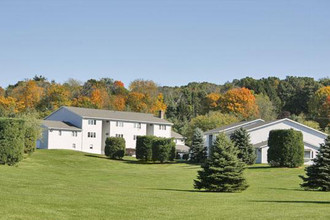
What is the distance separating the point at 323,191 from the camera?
32.8 metres

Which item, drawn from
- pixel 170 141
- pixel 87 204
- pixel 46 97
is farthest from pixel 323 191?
pixel 46 97

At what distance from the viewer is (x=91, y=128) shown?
89.1 m

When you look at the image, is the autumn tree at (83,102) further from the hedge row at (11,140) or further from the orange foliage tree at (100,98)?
the hedge row at (11,140)

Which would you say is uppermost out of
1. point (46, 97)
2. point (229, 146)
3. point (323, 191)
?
point (46, 97)

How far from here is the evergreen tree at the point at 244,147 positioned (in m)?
61.2

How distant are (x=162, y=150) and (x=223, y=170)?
139 ft

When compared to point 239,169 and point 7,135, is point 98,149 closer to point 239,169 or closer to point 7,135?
point 7,135

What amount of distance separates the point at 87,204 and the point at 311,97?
108m

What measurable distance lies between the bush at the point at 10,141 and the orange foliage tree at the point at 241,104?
75.4 metres

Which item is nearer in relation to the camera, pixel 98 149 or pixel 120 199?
pixel 120 199

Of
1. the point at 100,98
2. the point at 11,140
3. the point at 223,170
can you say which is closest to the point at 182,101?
the point at 100,98

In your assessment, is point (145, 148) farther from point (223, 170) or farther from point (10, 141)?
point (223, 170)

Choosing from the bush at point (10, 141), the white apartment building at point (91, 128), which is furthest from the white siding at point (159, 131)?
the bush at point (10, 141)

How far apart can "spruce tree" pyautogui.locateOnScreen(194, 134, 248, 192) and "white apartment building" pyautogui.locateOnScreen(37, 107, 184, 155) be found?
5456 cm
